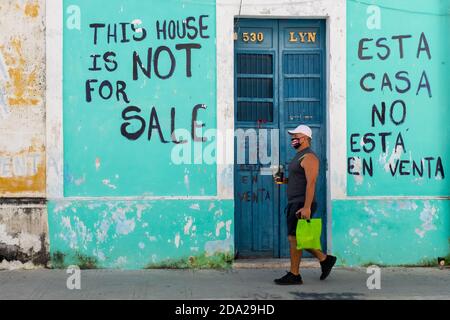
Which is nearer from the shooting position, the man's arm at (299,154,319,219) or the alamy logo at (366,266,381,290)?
the man's arm at (299,154,319,219)

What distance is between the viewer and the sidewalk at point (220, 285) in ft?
23.8

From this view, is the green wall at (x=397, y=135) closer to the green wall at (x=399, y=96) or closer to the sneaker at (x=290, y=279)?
the green wall at (x=399, y=96)

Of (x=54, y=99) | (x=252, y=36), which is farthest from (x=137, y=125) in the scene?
(x=252, y=36)

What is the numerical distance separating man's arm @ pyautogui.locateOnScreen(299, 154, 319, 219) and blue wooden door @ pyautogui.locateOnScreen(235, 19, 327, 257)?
1392 mm

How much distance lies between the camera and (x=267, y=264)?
8.70 m

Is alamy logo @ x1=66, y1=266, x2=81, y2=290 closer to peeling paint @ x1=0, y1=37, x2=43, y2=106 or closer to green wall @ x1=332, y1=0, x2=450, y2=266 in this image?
peeling paint @ x1=0, y1=37, x2=43, y2=106

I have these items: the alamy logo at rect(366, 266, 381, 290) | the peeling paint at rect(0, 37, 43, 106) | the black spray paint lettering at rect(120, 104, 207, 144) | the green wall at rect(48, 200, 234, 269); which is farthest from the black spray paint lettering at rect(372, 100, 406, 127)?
the peeling paint at rect(0, 37, 43, 106)

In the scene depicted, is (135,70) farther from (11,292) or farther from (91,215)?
(11,292)

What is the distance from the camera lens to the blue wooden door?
29.3ft

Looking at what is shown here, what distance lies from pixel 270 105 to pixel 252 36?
908 mm

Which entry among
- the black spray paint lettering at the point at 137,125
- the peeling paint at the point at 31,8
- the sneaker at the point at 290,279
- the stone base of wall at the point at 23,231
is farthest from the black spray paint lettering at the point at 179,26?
the sneaker at the point at 290,279

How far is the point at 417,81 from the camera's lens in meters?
8.87

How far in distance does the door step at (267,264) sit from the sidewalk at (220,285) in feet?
0.26
